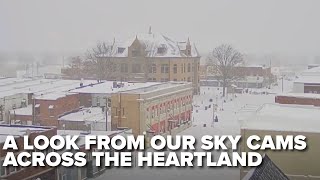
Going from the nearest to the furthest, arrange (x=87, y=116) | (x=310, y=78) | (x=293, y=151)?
(x=293, y=151)
(x=87, y=116)
(x=310, y=78)

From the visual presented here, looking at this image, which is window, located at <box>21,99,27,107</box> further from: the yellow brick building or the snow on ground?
the yellow brick building

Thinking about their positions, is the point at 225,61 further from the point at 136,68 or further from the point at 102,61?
the point at 102,61

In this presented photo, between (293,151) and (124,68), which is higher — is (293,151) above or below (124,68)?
below

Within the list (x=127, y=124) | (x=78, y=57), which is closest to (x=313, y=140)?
(x=127, y=124)

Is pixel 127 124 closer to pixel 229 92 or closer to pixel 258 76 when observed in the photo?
pixel 229 92

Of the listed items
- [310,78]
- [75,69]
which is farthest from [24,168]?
[75,69]

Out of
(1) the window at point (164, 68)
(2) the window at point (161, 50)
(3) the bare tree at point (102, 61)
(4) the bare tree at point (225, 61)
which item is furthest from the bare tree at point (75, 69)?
(4) the bare tree at point (225, 61)

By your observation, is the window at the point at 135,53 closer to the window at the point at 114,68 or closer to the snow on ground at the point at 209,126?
the window at the point at 114,68
